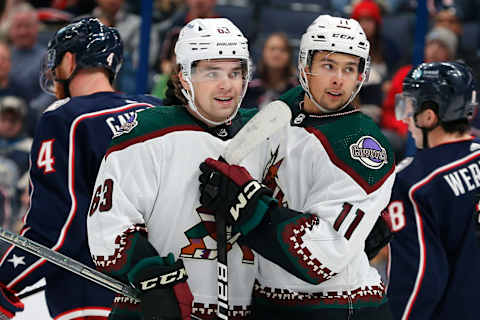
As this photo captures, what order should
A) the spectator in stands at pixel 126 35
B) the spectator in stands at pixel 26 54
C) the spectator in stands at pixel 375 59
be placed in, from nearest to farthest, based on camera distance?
the spectator in stands at pixel 375 59, the spectator in stands at pixel 126 35, the spectator in stands at pixel 26 54

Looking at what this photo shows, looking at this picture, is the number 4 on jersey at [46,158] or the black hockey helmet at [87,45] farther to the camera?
the black hockey helmet at [87,45]

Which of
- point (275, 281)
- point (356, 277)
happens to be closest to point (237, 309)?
point (275, 281)

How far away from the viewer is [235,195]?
7.27 feet

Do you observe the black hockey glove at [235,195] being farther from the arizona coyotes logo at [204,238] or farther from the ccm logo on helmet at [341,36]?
the ccm logo on helmet at [341,36]

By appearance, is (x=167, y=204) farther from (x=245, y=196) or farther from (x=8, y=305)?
(x=8, y=305)

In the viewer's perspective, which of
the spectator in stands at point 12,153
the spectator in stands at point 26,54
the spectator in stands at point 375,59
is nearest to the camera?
the spectator in stands at point 12,153

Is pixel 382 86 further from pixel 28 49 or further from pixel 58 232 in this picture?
pixel 58 232

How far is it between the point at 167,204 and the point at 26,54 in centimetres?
459

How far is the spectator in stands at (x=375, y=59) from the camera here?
18.7 feet

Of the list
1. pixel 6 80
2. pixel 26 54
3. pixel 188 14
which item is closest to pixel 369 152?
pixel 188 14

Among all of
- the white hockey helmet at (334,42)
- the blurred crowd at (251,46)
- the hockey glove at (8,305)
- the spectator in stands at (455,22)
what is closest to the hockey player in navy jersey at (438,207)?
the white hockey helmet at (334,42)

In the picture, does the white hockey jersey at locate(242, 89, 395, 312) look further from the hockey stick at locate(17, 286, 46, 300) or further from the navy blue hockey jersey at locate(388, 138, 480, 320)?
the hockey stick at locate(17, 286, 46, 300)

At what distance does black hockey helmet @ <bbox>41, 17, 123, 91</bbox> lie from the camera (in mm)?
3045

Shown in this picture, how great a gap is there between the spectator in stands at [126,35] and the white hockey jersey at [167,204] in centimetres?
329
